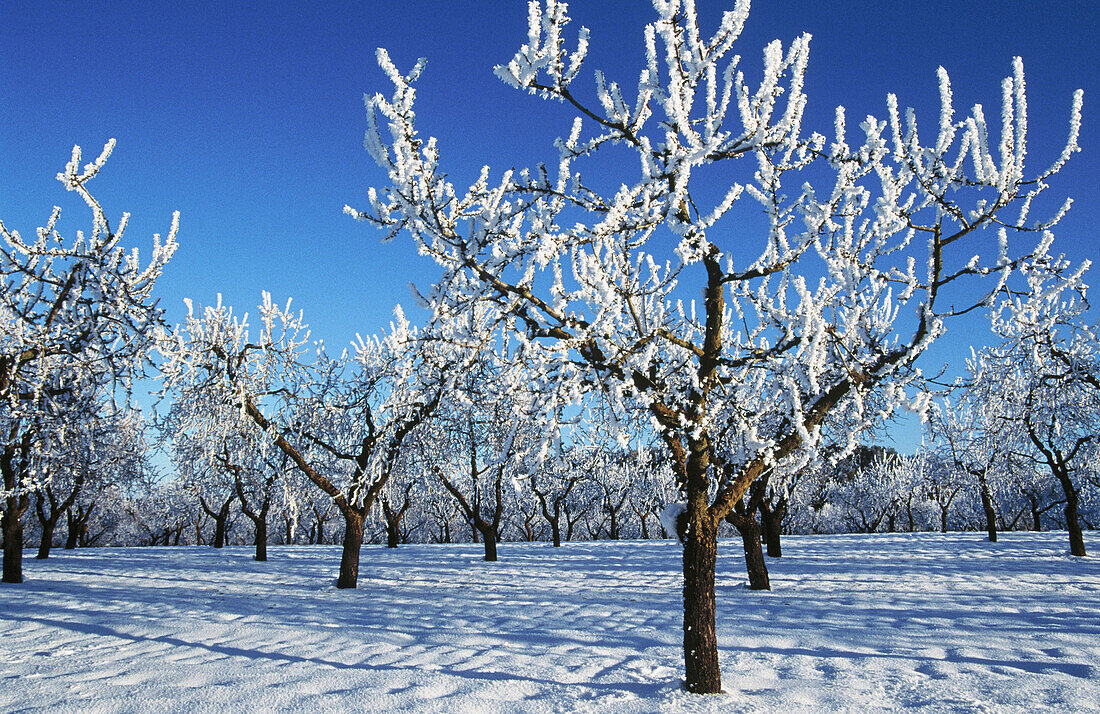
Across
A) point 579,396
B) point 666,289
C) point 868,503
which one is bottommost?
point 868,503

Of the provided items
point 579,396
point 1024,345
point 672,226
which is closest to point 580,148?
point 672,226

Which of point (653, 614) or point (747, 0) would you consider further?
point (653, 614)

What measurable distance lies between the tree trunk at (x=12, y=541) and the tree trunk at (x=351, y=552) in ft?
25.6

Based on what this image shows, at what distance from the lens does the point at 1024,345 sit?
12.8 m

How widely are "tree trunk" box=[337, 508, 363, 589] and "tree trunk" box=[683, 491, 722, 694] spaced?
9.33m

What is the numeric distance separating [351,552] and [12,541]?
27.1 feet

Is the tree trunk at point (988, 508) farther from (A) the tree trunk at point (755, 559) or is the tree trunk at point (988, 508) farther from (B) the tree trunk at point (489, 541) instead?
(B) the tree trunk at point (489, 541)

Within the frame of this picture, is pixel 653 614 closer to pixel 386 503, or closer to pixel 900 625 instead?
pixel 900 625

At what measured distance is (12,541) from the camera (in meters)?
13.8

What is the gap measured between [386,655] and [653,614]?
4.51 metres

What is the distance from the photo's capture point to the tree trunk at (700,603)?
5262mm

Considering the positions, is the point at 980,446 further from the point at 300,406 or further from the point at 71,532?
the point at 71,532

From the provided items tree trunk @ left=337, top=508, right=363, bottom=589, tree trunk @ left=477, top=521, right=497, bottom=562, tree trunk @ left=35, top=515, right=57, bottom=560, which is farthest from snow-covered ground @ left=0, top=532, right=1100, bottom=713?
tree trunk @ left=35, top=515, right=57, bottom=560

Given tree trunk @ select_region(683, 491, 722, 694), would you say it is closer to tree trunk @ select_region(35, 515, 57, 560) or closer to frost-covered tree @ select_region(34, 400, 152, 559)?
frost-covered tree @ select_region(34, 400, 152, 559)
